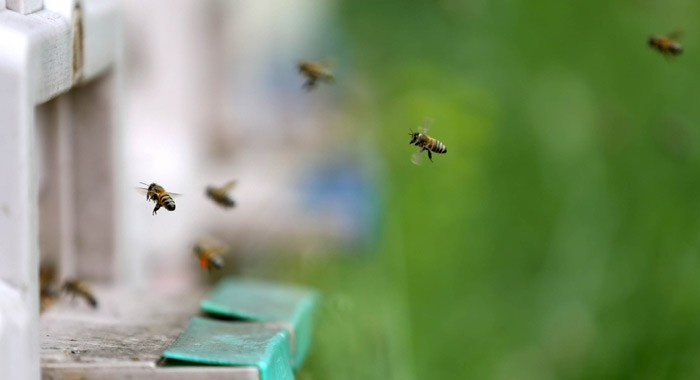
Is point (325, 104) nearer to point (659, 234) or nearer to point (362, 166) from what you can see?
point (362, 166)

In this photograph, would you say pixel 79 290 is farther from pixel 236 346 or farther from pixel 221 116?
pixel 221 116

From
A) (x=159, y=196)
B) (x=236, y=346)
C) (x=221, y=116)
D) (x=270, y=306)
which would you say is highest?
(x=221, y=116)

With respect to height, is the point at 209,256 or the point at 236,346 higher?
the point at 209,256

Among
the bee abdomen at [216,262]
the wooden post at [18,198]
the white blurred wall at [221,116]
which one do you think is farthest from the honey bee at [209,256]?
the white blurred wall at [221,116]

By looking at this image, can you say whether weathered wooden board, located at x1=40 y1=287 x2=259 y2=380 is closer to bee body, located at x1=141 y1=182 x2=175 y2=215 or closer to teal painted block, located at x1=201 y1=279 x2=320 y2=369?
teal painted block, located at x1=201 y1=279 x2=320 y2=369

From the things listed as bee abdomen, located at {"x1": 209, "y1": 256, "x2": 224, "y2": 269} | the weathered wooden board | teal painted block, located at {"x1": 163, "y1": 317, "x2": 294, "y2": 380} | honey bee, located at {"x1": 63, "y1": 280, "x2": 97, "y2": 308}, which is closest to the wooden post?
the weathered wooden board

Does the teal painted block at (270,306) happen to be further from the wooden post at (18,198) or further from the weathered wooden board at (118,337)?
the wooden post at (18,198)

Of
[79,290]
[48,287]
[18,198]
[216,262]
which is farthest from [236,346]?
[216,262]
